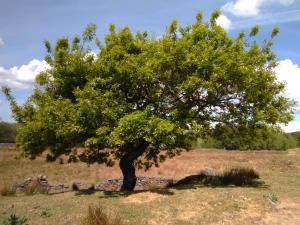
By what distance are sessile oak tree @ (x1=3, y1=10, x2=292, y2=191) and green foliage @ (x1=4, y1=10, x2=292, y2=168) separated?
0.05 meters

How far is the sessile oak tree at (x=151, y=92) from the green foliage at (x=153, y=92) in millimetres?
46

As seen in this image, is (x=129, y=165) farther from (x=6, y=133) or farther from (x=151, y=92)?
(x=6, y=133)

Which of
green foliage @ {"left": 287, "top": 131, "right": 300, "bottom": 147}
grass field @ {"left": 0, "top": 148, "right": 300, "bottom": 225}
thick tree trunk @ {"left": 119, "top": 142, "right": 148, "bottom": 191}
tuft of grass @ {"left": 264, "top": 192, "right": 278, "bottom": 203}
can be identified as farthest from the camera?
green foliage @ {"left": 287, "top": 131, "right": 300, "bottom": 147}

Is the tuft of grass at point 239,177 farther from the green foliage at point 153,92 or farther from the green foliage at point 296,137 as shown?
the green foliage at point 296,137

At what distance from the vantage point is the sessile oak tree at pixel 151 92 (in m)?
16.5

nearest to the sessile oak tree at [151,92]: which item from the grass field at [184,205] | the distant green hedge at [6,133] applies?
the grass field at [184,205]

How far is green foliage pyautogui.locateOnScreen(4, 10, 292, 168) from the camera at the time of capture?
1650 cm

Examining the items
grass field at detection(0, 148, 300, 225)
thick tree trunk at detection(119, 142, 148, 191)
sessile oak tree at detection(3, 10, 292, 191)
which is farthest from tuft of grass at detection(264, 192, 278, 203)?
thick tree trunk at detection(119, 142, 148, 191)

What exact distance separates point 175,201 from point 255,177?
8.33m

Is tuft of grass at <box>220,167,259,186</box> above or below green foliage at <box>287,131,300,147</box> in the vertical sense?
below

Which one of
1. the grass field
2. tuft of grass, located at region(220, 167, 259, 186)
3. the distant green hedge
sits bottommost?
the grass field

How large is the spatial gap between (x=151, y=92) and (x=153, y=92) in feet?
0.36

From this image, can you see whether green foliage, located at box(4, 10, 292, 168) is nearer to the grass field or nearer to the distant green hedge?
the grass field

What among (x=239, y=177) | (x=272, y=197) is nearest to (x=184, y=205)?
(x=272, y=197)
